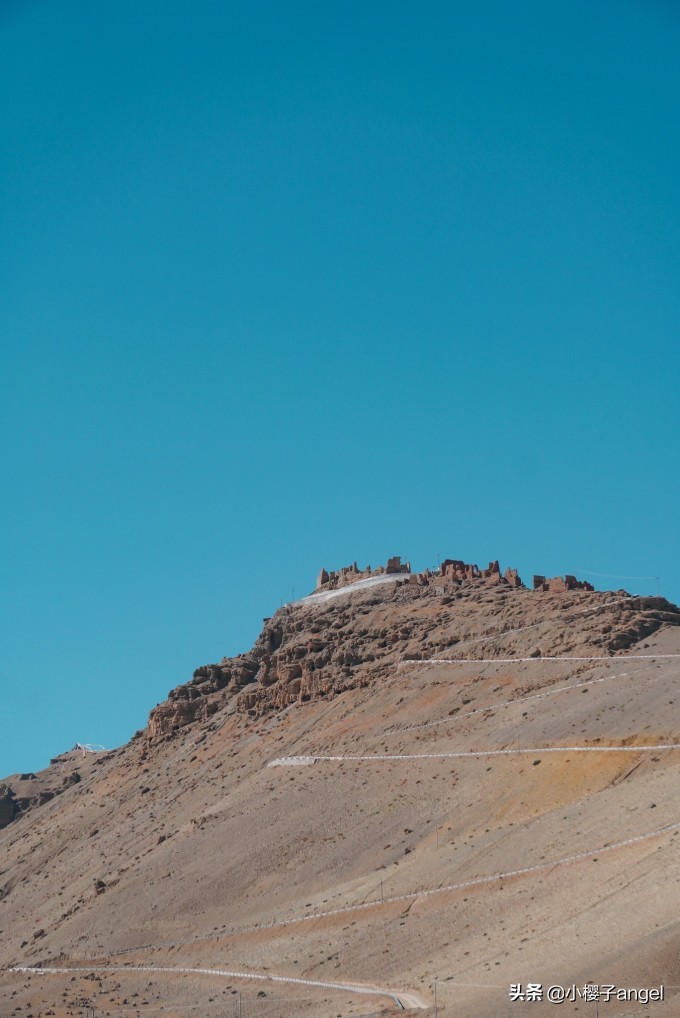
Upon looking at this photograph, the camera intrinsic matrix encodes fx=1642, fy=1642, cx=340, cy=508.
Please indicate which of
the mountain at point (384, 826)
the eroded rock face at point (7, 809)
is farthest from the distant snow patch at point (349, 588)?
the eroded rock face at point (7, 809)

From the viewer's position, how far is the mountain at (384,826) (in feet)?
173

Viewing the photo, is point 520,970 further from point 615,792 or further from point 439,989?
point 615,792

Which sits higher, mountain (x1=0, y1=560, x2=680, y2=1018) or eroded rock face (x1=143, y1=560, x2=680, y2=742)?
eroded rock face (x1=143, y1=560, x2=680, y2=742)

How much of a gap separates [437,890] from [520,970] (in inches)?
468

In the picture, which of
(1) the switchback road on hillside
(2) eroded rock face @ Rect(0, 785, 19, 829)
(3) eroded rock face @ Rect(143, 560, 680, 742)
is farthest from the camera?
(2) eroded rock face @ Rect(0, 785, 19, 829)

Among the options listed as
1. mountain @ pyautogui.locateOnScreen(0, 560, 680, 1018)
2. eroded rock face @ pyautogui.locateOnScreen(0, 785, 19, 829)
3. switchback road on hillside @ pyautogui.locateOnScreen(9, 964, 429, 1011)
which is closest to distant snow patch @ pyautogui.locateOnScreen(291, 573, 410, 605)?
mountain @ pyautogui.locateOnScreen(0, 560, 680, 1018)

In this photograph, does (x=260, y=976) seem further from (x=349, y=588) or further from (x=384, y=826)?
(x=349, y=588)

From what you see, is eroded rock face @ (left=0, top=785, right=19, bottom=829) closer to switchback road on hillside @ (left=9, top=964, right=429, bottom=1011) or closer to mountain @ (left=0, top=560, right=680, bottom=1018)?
mountain @ (left=0, top=560, right=680, bottom=1018)

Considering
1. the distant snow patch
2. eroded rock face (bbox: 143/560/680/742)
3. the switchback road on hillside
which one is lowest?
the switchback road on hillside

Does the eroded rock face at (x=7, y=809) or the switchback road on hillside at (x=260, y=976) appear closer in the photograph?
the switchback road on hillside at (x=260, y=976)

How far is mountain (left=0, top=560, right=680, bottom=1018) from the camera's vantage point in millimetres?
52719

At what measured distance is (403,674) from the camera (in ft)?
290

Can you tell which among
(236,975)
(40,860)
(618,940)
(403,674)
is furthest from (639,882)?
(40,860)

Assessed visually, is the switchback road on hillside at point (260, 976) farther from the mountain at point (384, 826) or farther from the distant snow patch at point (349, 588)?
the distant snow patch at point (349, 588)
